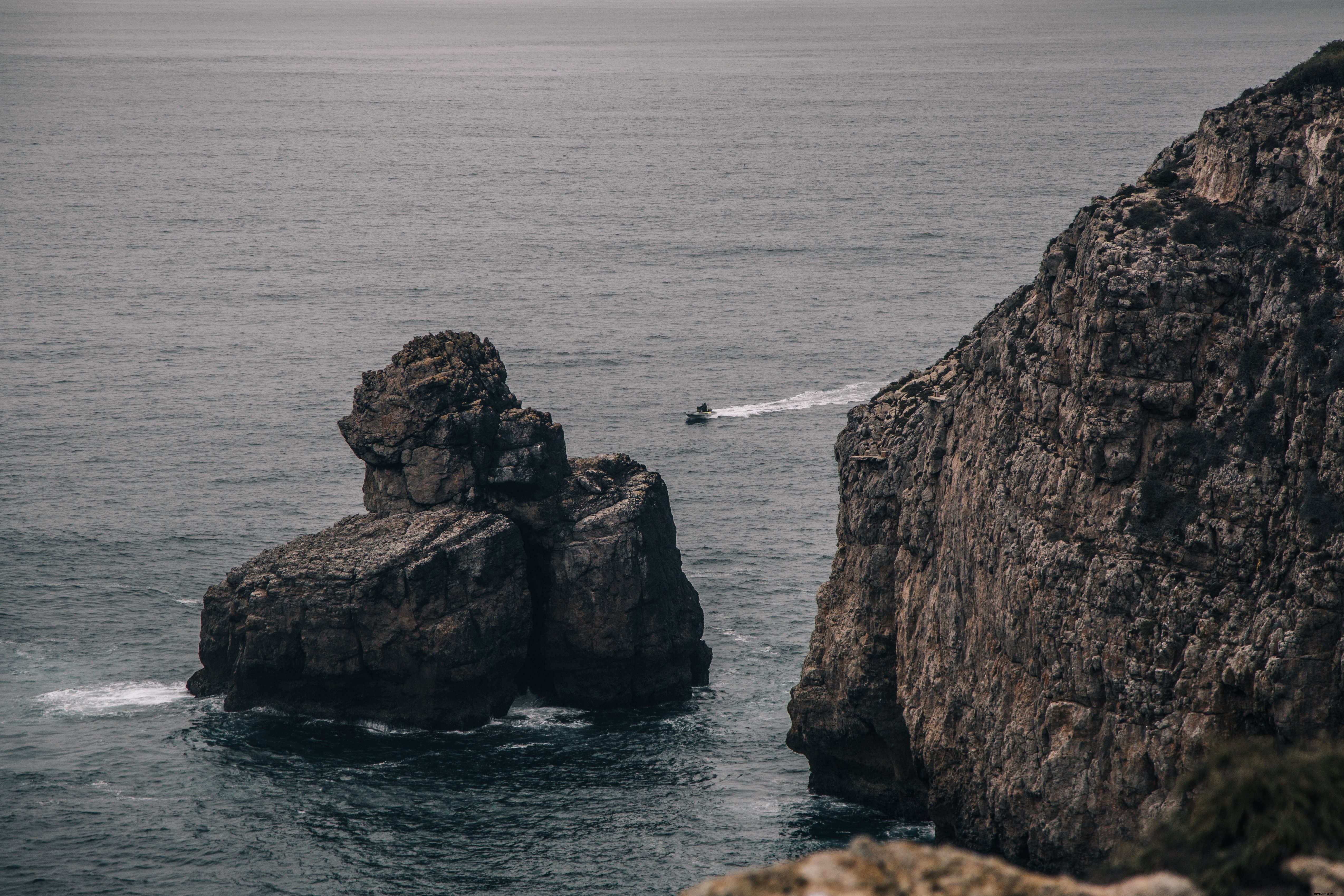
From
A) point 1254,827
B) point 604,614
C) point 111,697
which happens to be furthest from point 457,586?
point 1254,827

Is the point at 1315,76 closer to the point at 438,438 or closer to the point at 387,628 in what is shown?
the point at 438,438

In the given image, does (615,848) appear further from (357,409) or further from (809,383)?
(809,383)

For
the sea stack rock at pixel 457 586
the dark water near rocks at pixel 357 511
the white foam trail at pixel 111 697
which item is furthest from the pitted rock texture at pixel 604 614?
the white foam trail at pixel 111 697

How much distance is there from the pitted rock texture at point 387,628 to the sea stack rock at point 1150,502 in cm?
2818

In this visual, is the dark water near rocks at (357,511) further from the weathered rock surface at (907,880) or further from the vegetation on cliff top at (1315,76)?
the weathered rock surface at (907,880)

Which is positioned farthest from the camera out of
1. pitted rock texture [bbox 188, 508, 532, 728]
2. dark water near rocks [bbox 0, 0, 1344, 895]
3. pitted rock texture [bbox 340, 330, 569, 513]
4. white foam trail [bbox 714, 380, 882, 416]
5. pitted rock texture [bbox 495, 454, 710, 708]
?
white foam trail [bbox 714, 380, 882, 416]

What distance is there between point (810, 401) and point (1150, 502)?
85.7m

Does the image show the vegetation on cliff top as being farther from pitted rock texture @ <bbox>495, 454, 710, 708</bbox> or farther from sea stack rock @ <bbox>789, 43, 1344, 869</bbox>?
pitted rock texture @ <bbox>495, 454, 710, 708</bbox>

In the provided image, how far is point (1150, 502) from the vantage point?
55.0m

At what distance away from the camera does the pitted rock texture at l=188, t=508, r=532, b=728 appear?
273 feet

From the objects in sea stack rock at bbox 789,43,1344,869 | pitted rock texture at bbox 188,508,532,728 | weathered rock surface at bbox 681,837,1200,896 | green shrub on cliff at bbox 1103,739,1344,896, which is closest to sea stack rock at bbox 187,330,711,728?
pitted rock texture at bbox 188,508,532,728

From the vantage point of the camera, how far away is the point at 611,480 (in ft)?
308

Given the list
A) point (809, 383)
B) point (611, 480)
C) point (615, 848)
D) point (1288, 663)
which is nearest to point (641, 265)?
point (809, 383)

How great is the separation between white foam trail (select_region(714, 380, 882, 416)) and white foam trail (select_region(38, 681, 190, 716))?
63.0 metres
